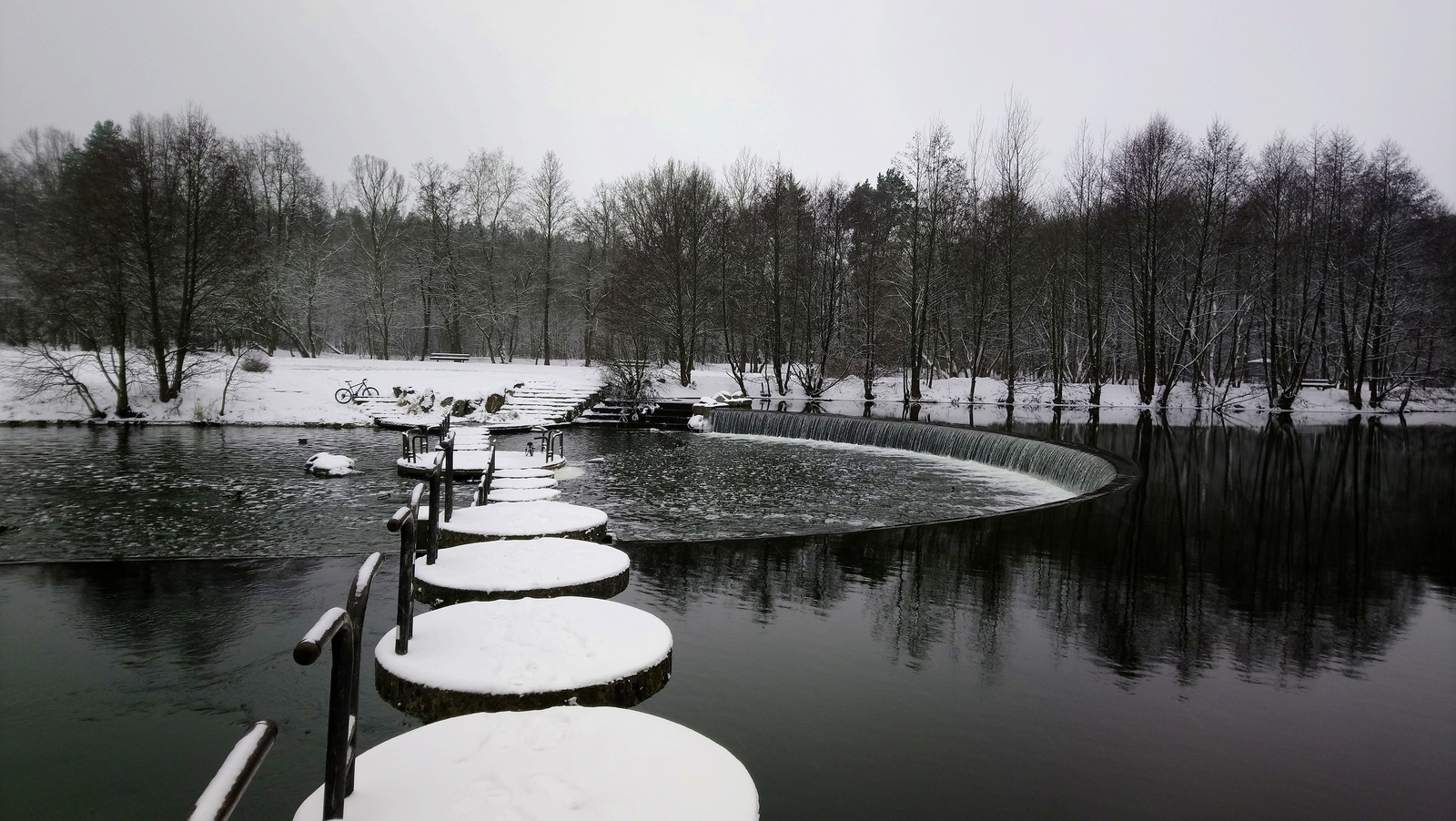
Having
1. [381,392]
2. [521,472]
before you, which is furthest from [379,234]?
[521,472]

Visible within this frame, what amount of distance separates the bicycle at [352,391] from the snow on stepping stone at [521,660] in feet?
83.1

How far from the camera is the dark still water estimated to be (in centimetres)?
407

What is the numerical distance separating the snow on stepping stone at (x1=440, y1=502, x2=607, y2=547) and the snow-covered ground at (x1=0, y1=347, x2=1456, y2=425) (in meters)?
19.7

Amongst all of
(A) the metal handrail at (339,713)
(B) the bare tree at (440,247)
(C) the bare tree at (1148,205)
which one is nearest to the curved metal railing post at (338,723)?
(A) the metal handrail at (339,713)

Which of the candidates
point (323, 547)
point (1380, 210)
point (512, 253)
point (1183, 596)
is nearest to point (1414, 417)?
point (1380, 210)

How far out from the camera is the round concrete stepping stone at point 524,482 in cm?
1131

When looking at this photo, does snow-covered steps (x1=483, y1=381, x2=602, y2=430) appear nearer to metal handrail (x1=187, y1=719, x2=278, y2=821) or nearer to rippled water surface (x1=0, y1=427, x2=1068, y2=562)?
rippled water surface (x1=0, y1=427, x2=1068, y2=562)

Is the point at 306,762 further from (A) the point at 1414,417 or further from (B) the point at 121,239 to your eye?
(A) the point at 1414,417

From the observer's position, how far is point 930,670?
5543 mm

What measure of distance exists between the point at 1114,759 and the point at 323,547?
28.3 ft

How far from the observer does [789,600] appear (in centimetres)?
724

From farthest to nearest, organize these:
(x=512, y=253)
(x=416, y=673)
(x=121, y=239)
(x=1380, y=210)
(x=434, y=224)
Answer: (x=512, y=253) < (x=434, y=224) < (x=1380, y=210) < (x=121, y=239) < (x=416, y=673)

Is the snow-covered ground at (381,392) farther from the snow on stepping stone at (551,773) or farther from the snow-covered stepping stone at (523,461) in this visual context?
the snow on stepping stone at (551,773)

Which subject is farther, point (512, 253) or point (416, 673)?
point (512, 253)
